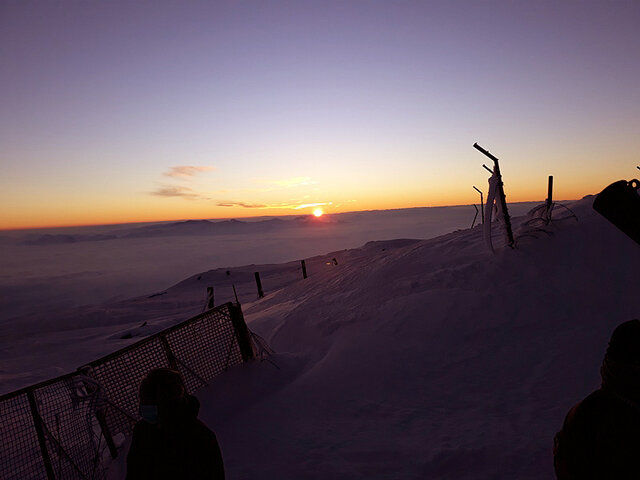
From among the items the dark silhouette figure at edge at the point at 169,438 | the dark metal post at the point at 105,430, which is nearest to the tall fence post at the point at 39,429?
the dark metal post at the point at 105,430

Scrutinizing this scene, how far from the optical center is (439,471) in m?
4.04

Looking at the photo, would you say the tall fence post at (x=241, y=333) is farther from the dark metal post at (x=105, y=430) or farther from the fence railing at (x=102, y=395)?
the dark metal post at (x=105, y=430)

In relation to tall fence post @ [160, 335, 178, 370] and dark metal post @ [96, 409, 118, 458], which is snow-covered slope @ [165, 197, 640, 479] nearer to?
tall fence post @ [160, 335, 178, 370]

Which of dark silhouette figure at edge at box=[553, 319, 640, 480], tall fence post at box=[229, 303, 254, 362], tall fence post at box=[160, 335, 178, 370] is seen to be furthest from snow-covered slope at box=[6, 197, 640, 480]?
dark silhouette figure at edge at box=[553, 319, 640, 480]

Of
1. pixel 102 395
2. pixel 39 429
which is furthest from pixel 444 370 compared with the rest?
pixel 39 429

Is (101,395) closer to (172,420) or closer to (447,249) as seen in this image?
(172,420)

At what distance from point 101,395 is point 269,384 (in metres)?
2.55

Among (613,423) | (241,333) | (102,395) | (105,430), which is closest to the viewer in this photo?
(613,423)

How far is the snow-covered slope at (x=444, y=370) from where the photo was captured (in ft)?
14.5

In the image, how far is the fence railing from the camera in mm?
4660

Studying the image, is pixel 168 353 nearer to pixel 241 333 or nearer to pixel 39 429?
pixel 241 333

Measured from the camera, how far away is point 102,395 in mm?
5023

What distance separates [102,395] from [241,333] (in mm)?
2406

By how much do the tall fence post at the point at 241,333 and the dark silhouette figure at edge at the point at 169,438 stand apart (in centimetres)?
462
